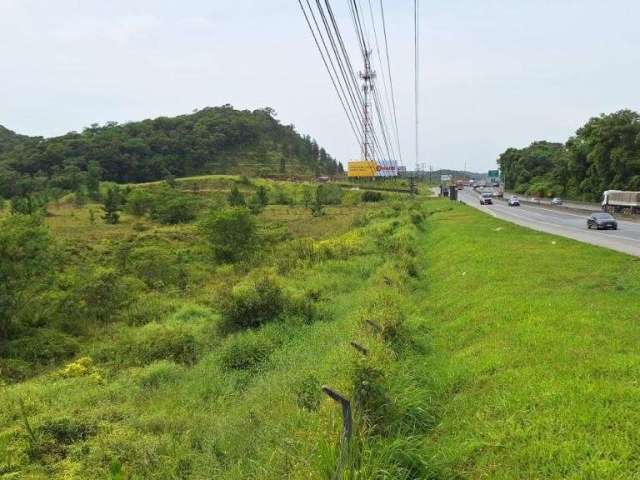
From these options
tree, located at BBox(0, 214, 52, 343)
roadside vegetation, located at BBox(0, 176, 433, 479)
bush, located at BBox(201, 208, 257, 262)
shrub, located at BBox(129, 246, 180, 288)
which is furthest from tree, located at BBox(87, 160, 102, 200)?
tree, located at BBox(0, 214, 52, 343)

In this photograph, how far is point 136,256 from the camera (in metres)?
33.9

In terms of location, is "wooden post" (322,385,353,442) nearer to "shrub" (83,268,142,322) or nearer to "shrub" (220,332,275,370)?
"shrub" (220,332,275,370)

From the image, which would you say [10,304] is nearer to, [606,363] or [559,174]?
[606,363]

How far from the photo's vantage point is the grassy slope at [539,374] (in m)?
5.70

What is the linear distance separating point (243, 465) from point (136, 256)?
96.7 feet

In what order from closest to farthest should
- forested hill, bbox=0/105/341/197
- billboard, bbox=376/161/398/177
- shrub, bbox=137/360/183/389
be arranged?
1. shrub, bbox=137/360/183/389
2. billboard, bbox=376/161/398/177
3. forested hill, bbox=0/105/341/197

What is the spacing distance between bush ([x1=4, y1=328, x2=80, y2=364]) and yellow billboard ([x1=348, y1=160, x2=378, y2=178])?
79665mm

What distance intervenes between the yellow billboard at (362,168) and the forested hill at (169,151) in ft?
150

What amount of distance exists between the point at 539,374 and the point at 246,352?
6.93m

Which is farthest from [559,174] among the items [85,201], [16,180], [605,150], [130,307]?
[16,180]

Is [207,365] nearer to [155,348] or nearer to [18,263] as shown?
[155,348]

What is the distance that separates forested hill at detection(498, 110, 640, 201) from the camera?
64.4 m

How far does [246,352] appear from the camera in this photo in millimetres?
12461

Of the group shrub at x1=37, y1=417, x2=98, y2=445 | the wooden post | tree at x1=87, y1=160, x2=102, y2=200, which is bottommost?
shrub at x1=37, y1=417, x2=98, y2=445
